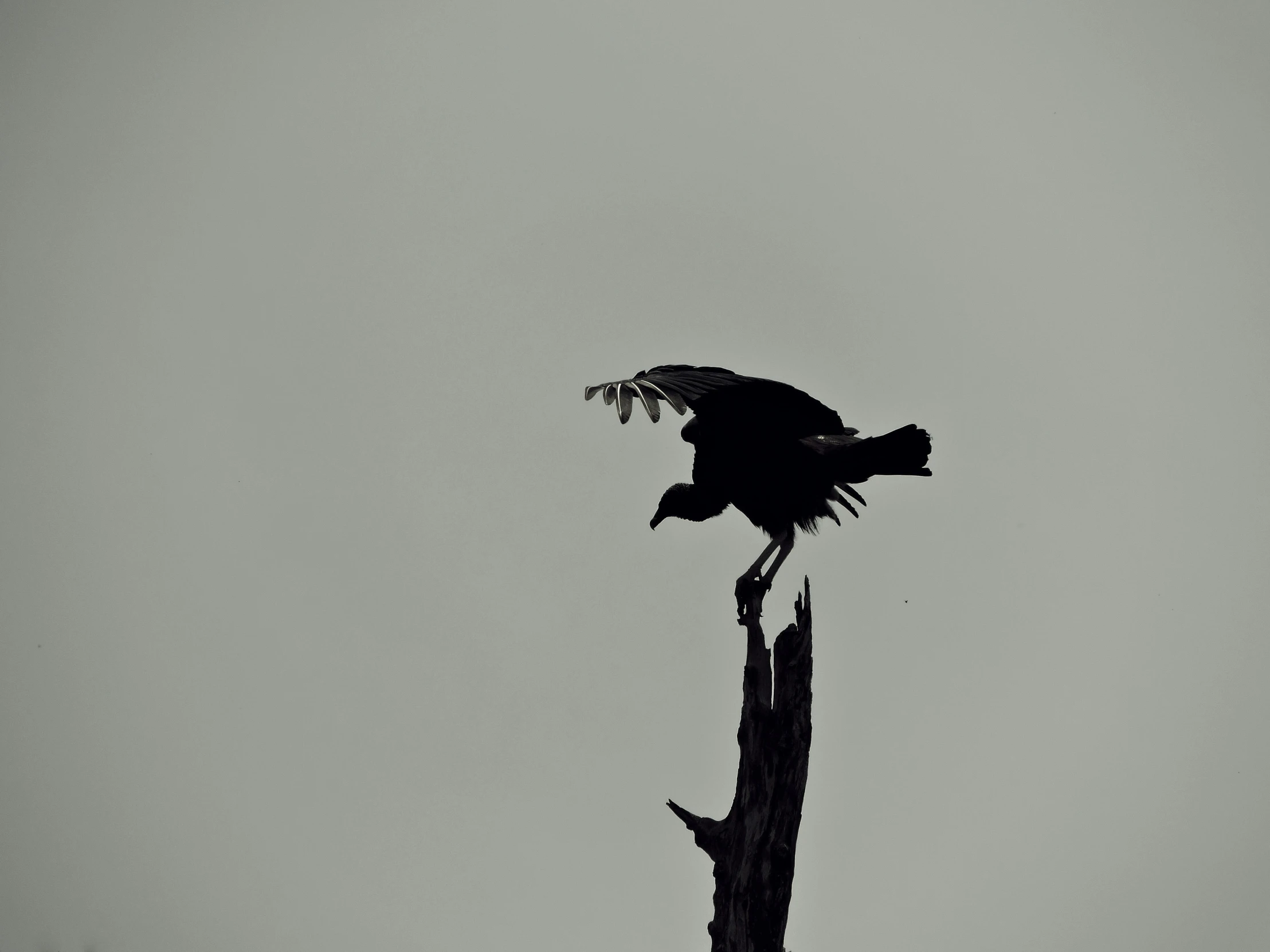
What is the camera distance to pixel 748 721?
9.73 meters

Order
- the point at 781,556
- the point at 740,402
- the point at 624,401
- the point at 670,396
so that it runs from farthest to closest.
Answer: the point at 781,556 → the point at 740,402 → the point at 670,396 → the point at 624,401

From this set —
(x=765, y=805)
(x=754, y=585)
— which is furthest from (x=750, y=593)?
(x=765, y=805)

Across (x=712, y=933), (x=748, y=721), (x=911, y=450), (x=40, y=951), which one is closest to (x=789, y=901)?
(x=712, y=933)

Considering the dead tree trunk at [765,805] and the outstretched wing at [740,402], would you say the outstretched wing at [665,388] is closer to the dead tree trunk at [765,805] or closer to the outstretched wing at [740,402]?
the outstretched wing at [740,402]

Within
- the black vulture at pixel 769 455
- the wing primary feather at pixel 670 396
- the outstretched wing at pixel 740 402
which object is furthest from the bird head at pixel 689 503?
the wing primary feather at pixel 670 396

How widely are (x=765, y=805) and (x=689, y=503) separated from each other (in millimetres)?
3034

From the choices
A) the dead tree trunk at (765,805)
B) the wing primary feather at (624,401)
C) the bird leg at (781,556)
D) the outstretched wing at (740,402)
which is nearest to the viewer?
the wing primary feather at (624,401)

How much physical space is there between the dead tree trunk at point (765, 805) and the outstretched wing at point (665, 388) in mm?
1793

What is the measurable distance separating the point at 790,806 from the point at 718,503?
297 centimetres

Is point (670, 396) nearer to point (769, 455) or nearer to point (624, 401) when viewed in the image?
point (624, 401)

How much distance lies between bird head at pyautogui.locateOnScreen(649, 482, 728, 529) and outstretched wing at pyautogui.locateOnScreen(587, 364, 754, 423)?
1.10 meters

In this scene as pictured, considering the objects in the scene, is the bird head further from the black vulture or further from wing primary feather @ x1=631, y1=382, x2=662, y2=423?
wing primary feather @ x1=631, y1=382, x2=662, y2=423

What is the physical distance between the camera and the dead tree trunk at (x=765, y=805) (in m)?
9.64

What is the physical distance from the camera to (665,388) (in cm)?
1004
